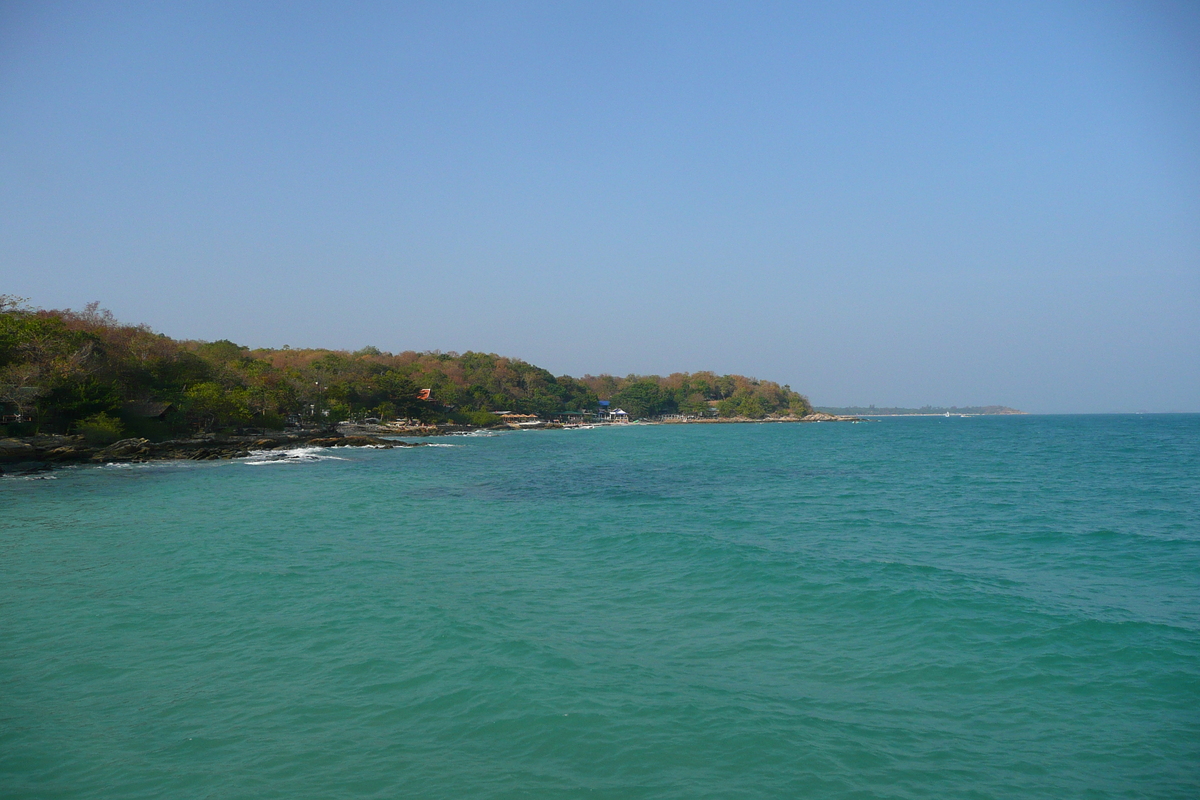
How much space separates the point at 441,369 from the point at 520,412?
14.5 metres

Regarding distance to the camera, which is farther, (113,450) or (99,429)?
(99,429)

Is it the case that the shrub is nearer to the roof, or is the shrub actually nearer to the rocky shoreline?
the rocky shoreline

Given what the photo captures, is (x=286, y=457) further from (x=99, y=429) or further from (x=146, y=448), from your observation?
(x=99, y=429)

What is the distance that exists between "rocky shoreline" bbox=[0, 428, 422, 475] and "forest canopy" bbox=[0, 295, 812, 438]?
1577mm

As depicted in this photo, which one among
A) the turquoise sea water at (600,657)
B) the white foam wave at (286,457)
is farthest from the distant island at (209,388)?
the turquoise sea water at (600,657)

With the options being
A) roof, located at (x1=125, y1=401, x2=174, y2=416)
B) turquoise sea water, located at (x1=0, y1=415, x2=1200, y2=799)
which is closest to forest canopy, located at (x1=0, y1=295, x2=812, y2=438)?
roof, located at (x1=125, y1=401, x2=174, y2=416)

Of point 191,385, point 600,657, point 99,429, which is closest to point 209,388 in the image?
point 191,385

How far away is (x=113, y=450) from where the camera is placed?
33.1m

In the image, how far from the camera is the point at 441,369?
102312 millimetres

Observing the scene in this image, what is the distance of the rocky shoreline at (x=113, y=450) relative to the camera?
28859 millimetres

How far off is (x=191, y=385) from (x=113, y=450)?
1324 cm

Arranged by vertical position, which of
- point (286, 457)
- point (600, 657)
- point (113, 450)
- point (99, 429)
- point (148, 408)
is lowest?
point (286, 457)

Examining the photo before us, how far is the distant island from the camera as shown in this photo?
32.8m

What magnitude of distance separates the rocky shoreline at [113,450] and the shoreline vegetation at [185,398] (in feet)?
0.22
